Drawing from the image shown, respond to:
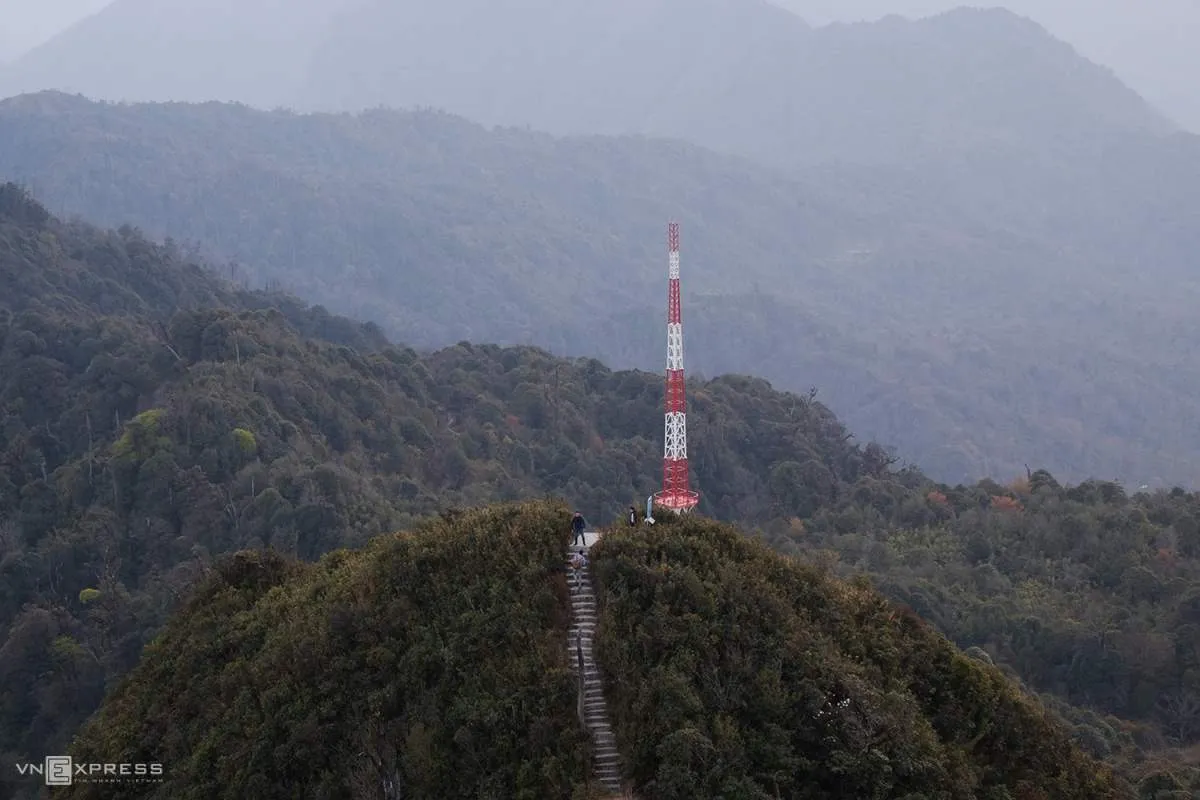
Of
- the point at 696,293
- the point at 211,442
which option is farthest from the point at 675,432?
the point at 696,293

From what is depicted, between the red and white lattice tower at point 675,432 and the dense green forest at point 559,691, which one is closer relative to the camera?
the dense green forest at point 559,691

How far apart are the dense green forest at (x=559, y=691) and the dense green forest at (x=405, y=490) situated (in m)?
9.26

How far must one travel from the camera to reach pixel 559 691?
16609mm

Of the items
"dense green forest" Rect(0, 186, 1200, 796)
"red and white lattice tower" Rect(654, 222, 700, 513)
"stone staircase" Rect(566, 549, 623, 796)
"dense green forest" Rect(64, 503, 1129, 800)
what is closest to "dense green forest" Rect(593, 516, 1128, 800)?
"dense green forest" Rect(64, 503, 1129, 800)

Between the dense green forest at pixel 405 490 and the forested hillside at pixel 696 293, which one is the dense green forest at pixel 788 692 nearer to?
the dense green forest at pixel 405 490

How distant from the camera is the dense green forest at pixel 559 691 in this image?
1606 centimetres

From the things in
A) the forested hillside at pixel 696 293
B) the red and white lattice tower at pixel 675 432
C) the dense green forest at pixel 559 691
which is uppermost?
the forested hillside at pixel 696 293

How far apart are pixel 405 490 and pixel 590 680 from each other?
37.8 metres

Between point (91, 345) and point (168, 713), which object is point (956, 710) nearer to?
point (168, 713)

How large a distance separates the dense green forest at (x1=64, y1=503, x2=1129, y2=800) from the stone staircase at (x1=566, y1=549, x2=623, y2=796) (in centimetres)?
24

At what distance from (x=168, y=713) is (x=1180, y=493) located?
5323 cm

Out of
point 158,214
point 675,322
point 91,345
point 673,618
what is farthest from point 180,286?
point 158,214

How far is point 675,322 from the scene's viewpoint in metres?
31.1

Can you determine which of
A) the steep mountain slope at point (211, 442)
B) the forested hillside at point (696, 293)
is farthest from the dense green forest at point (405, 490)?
the forested hillside at point (696, 293)
